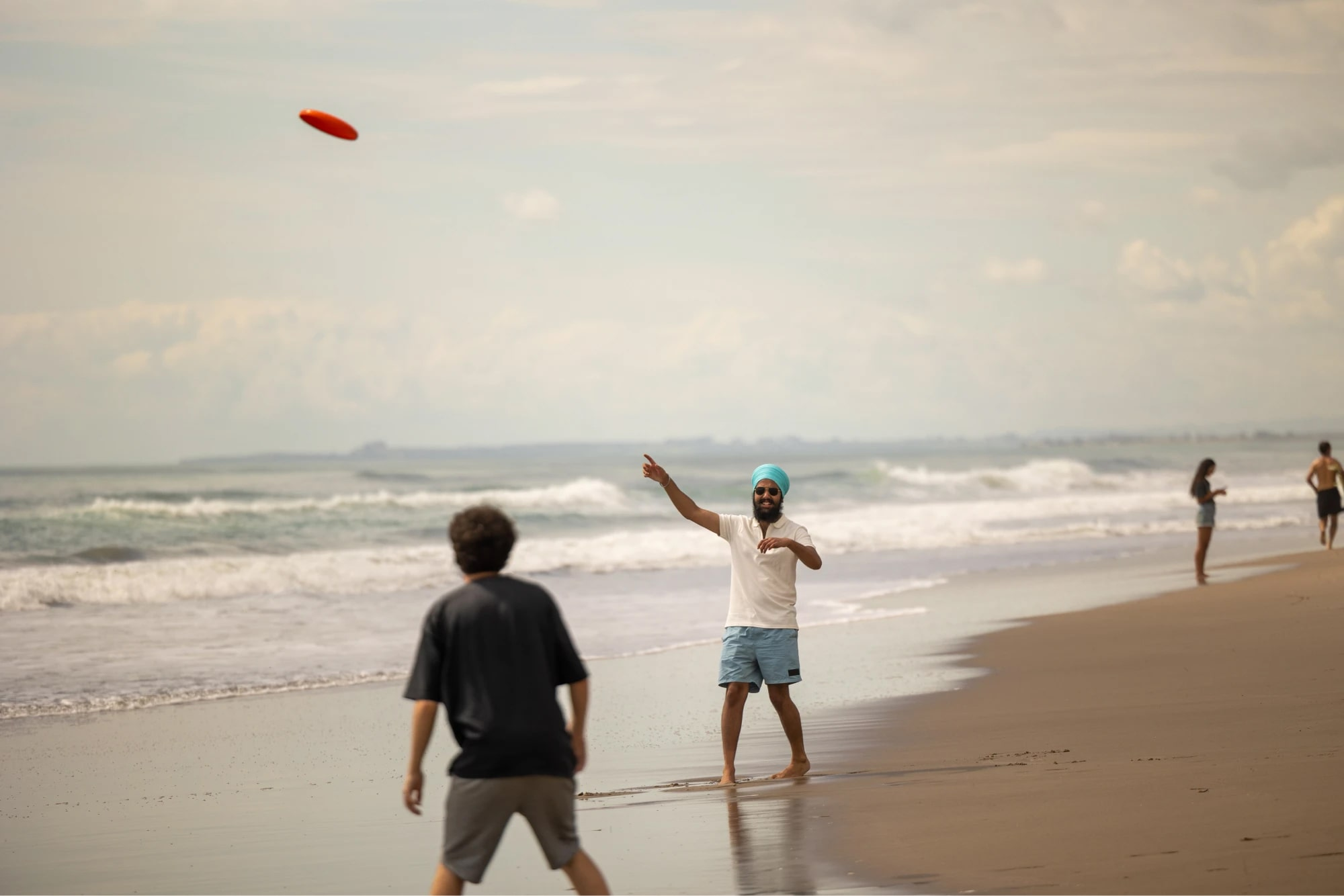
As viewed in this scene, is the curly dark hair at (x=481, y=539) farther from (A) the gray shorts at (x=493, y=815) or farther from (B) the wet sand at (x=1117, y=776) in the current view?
(B) the wet sand at (x=1117, y=776)

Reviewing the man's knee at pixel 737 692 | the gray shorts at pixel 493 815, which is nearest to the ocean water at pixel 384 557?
the man's knee at pixel 737 692

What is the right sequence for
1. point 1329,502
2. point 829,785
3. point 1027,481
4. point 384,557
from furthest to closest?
1. point 1027,481
2. point 384,557
3. point 1329,502
4. point 829,785

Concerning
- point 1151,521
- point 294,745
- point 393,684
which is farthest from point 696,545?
point 294,745

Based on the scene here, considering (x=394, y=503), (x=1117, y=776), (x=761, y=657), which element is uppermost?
(x=394, y=503)

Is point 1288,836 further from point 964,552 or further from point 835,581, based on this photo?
point 964,552

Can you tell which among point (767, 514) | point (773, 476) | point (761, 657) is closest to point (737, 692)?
point (761, 657)

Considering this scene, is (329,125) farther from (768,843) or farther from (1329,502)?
(1329,502)

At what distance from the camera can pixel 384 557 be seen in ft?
72.9

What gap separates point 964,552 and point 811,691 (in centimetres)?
1517

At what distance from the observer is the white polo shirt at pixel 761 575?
6.90 metres

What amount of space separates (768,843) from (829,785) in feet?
3.95

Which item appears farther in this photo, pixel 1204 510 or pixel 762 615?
pixel 1204 510

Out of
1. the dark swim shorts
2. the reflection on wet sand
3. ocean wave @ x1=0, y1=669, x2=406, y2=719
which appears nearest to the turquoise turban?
the reflection on wet sand

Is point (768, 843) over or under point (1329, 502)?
under
